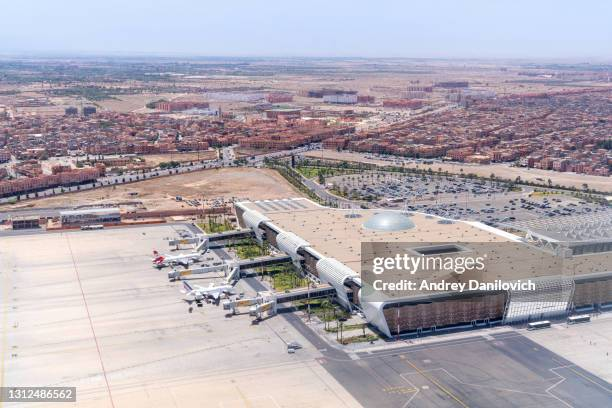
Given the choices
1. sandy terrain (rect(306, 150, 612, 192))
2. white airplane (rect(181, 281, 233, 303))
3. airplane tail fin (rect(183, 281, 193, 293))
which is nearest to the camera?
white airplane (rect(181, 281, 233, 303))

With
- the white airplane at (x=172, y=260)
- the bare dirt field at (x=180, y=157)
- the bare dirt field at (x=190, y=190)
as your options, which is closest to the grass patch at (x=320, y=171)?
the bare dirt field at (x=190, y=190)

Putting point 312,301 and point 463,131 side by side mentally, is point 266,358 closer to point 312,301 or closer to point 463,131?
point 312,301

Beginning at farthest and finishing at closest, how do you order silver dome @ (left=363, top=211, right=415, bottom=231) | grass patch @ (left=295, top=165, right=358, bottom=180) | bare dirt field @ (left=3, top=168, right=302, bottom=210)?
grass patch @ (left=295, top=165, right=358, bottom=180) → bare dirt field @ (left=3, top=168, right=302, bottom=210) → silver dome @ (left=363, top=211, right=415, bottom=231)

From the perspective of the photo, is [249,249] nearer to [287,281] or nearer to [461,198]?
[287,281]

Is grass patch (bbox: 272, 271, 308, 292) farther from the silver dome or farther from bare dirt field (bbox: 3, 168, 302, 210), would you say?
bare dirt field (bbox: 3, 168, 302, 210)

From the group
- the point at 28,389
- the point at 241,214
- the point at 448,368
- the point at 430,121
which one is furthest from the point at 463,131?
the point at 28,389

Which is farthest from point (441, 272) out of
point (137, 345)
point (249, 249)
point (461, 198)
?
point (461, 198)

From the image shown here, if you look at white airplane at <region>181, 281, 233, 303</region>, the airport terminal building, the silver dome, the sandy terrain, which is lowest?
the sandy terrain

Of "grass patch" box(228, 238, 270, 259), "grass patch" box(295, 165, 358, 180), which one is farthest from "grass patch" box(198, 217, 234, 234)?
"grass patch" box(295, 165, 358, 180)
